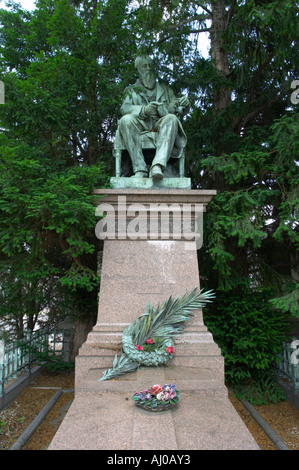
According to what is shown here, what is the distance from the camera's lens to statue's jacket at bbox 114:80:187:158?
A: 14.7ft

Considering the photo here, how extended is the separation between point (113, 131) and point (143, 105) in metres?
2.26

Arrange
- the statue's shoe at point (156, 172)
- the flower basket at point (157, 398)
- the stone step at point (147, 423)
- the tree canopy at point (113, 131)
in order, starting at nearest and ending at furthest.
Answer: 1. the stone step at point (147, 423)
2. the flower basket at point (157, 398)
3. the statue's shoe at point (156, 172)
4. the tree canopy at point (113, 131)

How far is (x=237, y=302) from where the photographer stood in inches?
203

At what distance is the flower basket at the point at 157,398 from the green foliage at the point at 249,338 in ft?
8.00

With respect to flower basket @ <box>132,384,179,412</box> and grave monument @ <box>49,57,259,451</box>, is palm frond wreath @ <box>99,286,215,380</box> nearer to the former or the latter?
grave monument @ <box>49,57,259,451</box>

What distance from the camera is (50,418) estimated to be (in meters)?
4.51

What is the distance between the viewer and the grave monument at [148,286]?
2551mm

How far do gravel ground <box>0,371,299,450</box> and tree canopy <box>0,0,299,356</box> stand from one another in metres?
1.38

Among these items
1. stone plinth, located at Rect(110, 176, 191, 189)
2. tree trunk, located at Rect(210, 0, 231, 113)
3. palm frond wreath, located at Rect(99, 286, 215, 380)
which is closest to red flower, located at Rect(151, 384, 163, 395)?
palm frond wreath, located at Rect(99, 286, 215, 380)

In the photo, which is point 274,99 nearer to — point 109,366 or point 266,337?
point 266,337

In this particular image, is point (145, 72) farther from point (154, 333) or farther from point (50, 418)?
point (50, 418)

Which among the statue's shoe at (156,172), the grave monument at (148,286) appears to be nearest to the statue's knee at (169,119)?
the grave monument at (148,286)

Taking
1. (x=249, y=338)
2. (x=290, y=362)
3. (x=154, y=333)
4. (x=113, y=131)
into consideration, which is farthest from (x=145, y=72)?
(x=290, y=362)

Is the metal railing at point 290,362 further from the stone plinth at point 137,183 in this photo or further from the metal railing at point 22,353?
Result: the metal railing at point 22,353
